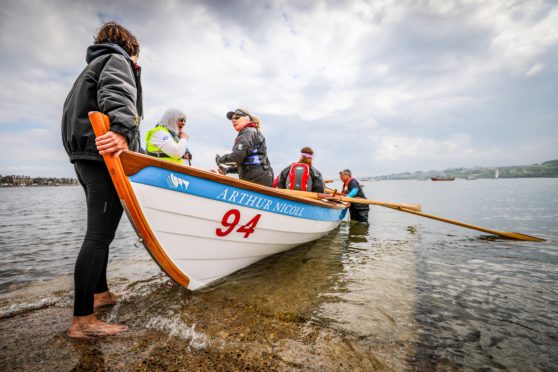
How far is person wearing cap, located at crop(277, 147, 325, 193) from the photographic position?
650cm

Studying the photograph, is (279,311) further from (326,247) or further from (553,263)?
(553,263)

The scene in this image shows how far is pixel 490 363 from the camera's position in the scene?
6.56 ft

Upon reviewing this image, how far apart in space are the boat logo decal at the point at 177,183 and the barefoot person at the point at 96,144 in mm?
435

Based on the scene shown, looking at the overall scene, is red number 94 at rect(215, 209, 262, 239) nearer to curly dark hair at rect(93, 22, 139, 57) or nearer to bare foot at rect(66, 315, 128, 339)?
bare foot at rect(66, 315, 128, 339)

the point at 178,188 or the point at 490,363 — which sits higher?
the point at 178,188

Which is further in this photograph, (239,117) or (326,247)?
(326,247)

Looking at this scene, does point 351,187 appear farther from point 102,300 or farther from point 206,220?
point 102,300

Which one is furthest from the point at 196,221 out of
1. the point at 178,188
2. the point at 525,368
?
the point at 525,368

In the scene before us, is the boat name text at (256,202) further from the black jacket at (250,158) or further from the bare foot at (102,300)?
the bare foot at (102,300)

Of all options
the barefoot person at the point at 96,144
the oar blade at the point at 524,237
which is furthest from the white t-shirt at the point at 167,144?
the oar blade at the point at 524,237

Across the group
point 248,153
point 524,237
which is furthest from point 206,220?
point 524,237

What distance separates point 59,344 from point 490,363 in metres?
3.56

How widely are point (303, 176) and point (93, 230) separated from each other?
4.98m

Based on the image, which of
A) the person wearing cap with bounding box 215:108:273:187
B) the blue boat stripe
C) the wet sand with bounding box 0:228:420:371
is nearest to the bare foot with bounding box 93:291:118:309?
the wet sand with bounding box 0:228:420:371
